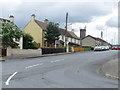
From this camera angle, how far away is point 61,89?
8.48 metres

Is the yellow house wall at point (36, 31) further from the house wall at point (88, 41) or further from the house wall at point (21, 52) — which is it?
the house wall at point (88, 41)

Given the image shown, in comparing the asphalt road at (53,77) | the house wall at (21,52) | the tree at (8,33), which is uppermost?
the tree at (8,33)

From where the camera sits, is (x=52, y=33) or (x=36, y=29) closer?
(x=52, y=33)

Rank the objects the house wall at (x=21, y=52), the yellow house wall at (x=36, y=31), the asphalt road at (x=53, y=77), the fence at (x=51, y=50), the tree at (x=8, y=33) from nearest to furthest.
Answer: the asphalt road at (x=53, y=77) → the house wall at (x=21, y=52) → the tree at (x=8, y=33) → the fence at (x=51, y=50) → the yellow house wall at (x=36, y=31)

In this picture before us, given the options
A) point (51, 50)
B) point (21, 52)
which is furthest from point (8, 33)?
point (51, 50)

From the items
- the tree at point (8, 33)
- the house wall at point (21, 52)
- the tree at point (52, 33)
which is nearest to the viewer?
the house wall at point (21, 52)

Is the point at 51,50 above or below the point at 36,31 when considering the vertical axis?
below

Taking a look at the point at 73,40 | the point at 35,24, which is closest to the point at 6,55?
the point at 35,24

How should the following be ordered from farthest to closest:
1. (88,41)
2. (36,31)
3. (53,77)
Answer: (88,41) < (36,31) < (53,77)

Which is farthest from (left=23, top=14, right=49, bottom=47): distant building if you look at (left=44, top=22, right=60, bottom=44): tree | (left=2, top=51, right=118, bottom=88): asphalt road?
(left=2, top=51, right=118, bottom=88): asphalt road

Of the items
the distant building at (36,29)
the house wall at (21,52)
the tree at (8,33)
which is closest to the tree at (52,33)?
the distant building at (36,29)

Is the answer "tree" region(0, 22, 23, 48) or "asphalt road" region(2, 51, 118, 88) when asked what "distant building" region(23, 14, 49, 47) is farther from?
"asphalt road" region(2, 51, 118, 88)

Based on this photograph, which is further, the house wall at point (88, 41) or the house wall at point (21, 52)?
the house wall at point (88, 41)

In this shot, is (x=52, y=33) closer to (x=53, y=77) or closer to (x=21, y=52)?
(x=21, y=52)
